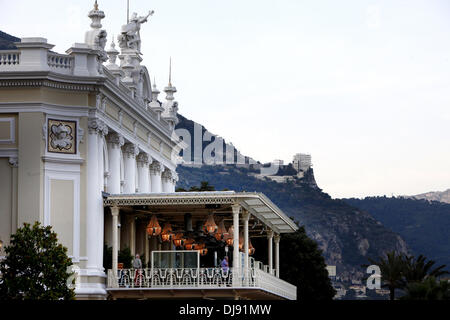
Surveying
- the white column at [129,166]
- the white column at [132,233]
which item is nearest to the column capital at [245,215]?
the white column at [132,233]

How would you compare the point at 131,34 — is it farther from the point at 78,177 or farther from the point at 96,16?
the point at 78,177

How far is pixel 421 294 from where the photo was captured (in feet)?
172

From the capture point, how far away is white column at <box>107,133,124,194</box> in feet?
170

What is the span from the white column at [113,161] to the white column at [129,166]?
2732 mm

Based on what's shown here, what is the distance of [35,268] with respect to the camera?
137 ft

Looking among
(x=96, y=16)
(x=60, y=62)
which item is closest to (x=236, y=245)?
(x=60, y=62)

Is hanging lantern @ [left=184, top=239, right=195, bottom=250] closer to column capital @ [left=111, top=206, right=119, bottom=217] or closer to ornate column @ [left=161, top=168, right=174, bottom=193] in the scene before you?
column capital @ [left=111, top=206, right=119, bottom=217]

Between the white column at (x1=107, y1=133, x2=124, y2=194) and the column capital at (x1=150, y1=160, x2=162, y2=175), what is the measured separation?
34.6 feet

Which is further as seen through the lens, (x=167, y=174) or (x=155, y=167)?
(x=167, y=174)

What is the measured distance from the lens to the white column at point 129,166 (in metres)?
54.9

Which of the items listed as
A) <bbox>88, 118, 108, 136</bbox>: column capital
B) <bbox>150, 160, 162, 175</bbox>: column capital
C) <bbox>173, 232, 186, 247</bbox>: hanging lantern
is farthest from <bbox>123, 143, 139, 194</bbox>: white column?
<bbox>150, 160, 162, 175</bbox>: column capital

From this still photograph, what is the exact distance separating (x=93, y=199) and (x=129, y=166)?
24.5ft
